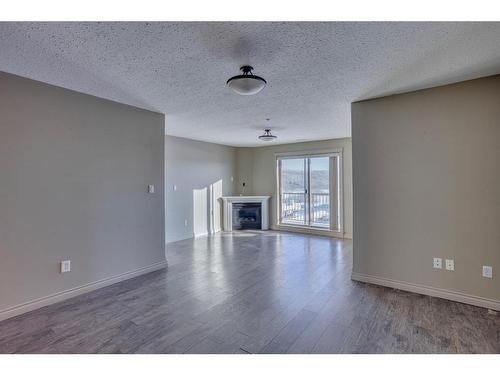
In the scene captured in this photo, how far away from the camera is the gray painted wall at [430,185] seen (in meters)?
2.59

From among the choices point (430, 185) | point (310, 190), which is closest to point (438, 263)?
point (430, 185)

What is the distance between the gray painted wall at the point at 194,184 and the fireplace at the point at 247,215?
0.47 m

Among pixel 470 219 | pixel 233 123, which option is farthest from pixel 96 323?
pixel 470 219

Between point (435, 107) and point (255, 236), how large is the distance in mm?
4361

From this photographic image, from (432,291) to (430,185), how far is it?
3.86ft

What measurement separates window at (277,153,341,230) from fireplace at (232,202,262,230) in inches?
24.3

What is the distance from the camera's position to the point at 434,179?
2857 mm

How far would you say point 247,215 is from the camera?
23.7 feet

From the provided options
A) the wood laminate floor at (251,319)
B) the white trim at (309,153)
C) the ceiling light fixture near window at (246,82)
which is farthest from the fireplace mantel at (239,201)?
the ceiling light fixture near window at (246,82)

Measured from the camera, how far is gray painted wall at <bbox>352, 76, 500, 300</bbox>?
102 inches

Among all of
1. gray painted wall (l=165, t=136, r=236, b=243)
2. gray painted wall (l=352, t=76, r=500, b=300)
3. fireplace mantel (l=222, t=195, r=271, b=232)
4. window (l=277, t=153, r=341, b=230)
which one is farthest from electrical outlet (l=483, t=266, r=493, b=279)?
gray painted wall (l=165, t=136, r=236, b=243)

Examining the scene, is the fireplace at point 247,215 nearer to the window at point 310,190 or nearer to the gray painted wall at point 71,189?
the window at point 310,190

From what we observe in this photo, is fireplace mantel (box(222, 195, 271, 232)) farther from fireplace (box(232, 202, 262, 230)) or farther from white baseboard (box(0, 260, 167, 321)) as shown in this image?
white baseboard (box(0, 260, 167, 321))
